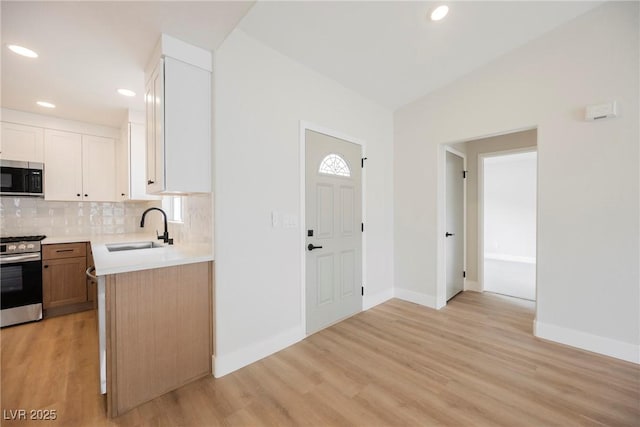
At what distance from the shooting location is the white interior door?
366 centimetres

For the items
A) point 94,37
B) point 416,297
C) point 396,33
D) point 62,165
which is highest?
point 396,33

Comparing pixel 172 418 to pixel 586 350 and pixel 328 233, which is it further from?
pixel 586 350

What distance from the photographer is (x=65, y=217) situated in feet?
12.0

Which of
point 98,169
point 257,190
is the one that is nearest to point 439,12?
point 257,190

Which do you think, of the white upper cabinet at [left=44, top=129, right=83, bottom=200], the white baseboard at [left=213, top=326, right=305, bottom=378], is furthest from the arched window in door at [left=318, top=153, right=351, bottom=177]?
the white upper cabinet at [left=44, top=129, right=83, bottom=200]

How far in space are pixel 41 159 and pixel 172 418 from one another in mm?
3642

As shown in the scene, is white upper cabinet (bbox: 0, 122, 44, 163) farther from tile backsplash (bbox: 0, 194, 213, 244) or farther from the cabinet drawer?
the cabinet drawer

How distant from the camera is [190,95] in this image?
1.94 m

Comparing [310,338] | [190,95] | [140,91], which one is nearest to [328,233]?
[310,338]

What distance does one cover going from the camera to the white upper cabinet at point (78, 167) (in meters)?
3.36

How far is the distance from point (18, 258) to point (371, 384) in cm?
387

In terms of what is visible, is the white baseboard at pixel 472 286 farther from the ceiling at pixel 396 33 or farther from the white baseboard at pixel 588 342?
the ceiling at pixel 396 33

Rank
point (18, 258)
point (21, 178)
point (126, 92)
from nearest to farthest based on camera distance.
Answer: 1. point (126, 92)
2. point (18, 258)
3. point (21, 178)

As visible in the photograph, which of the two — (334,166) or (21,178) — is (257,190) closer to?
(334,166)
